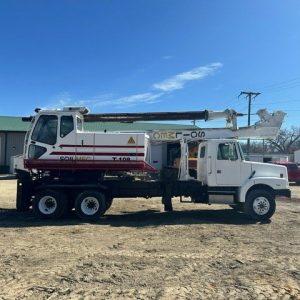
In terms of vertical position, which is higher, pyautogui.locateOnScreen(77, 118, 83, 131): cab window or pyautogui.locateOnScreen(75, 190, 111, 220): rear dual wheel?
pyautogui.locateOnScreen(77, 118, 83, 131): cab window

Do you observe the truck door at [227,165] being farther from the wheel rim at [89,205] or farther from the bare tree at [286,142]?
the bare tree at [286,142]

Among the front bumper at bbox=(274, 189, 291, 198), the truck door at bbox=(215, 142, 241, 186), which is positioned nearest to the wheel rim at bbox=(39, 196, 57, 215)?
Result: the truck door at bbox=(215, 142, 241, 186)

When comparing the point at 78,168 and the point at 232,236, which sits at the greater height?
the point at 78,168

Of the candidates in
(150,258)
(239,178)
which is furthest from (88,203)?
(150,258)

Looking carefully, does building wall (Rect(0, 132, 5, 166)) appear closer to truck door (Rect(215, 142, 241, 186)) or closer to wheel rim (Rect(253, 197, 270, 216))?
truck door (Rect(215, 142, 241, 186))

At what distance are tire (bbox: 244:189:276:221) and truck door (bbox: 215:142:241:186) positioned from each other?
2.41 feet

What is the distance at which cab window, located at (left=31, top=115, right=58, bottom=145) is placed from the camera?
1391 cm

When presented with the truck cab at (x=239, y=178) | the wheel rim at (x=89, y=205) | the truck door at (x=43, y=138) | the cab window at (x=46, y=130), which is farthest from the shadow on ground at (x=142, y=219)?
the cab window at (x=46, y=130)

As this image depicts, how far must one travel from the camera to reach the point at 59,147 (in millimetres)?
13891

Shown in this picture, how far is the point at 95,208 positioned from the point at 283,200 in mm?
11355

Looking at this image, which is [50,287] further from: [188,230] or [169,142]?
[169,142]

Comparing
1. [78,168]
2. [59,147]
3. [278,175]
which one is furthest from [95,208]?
[278,175]

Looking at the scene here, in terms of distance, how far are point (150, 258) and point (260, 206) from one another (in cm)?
656

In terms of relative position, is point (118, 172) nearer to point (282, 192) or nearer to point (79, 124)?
point (79, 124)
